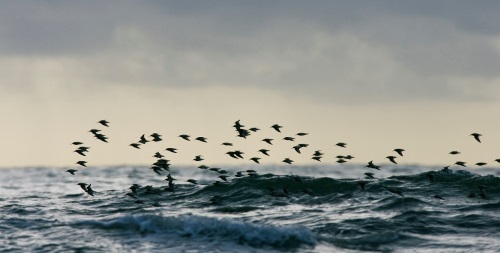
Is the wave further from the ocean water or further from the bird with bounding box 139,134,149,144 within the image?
the bird with bounding box 139,134,149,144

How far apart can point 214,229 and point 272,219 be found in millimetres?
3715

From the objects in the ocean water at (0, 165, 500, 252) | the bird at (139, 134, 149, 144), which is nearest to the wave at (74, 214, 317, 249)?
the ocean water at (0, 165, 500, 252)

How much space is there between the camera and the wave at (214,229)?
27.1 meters

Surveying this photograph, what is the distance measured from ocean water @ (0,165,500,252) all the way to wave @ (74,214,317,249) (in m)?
0.04

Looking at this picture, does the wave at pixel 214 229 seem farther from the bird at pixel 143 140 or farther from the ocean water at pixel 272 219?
the bird at pixel 143 140

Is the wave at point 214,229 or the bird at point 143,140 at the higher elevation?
the bird at point 143,140

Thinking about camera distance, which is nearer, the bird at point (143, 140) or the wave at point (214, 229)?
the wave at point (214, 229)

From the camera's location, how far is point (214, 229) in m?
28.4

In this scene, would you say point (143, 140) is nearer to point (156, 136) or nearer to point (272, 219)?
point (156, 136)

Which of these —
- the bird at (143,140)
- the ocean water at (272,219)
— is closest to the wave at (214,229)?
the ocean water at (272,219)

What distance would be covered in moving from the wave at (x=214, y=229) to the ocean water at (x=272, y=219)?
36 mm

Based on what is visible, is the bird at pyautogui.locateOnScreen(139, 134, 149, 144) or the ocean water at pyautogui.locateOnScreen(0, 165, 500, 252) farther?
the bird at pyautogui.locateOnScreen(139, 134, 149, 144)

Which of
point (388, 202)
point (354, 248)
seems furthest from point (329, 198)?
point (354, 248)

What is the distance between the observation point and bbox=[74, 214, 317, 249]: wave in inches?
1065
